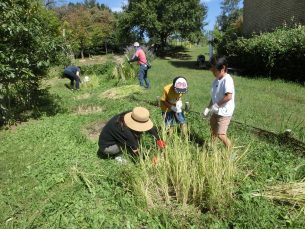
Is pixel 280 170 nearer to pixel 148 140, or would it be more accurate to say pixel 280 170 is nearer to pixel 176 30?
pixel 148 140

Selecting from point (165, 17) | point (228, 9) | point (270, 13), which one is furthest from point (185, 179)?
point (228, 9)

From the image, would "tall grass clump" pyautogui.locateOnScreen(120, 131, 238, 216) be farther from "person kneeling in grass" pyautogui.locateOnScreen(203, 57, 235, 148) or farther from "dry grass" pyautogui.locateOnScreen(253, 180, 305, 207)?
"person kneeling in grass" pyautogui.locateOnScreen(203, 57, 235, 148)

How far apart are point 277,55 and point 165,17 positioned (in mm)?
20791

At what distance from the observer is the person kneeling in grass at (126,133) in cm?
447

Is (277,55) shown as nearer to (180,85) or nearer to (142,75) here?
(142,75)

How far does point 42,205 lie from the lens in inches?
151

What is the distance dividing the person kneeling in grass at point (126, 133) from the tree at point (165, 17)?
2855cm

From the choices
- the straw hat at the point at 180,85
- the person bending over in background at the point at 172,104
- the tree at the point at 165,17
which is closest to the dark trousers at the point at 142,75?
the person bending over in background at the point at 172,104

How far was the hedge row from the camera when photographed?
1195cm

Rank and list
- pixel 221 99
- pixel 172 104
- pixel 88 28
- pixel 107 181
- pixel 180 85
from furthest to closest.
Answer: pixel 88 28 → pixel 172 104 → pixel 180 85 → pixel 221 99 → pixel 107 181

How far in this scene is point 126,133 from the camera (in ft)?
14.9

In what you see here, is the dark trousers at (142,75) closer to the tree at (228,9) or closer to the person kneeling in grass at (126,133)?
the person kneeling in grass at (126,133)

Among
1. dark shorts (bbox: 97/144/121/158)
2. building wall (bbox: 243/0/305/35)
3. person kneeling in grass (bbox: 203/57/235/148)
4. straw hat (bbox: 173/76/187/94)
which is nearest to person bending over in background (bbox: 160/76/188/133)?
straw hat (bbox: 173/76/187/94)

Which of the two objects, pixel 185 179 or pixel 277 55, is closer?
pixel 185 179
